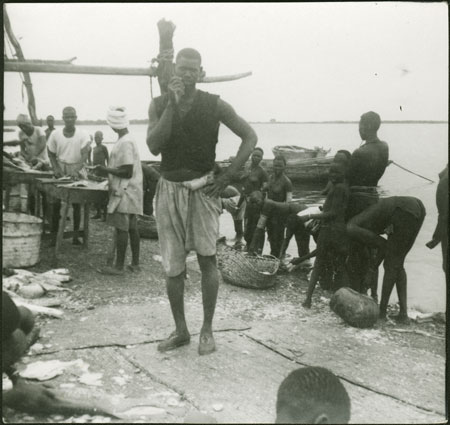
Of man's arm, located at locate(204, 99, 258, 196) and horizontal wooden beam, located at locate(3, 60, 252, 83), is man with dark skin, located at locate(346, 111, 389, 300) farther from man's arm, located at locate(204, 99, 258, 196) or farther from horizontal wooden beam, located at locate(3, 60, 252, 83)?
man's arm, located at locate(204, 99, 258, 196)

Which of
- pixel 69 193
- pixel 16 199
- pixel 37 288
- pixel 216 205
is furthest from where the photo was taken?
pixel 16 199

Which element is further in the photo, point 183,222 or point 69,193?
point 69,193

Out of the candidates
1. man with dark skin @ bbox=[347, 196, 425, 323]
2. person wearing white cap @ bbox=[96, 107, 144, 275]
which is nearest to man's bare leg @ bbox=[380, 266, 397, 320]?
man with dark skin @ bbox=[347, 196, 425, 323]

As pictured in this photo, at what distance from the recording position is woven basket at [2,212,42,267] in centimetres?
577

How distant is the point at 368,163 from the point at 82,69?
3.48 m

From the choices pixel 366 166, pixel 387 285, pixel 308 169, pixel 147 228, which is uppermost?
pixel 366 166

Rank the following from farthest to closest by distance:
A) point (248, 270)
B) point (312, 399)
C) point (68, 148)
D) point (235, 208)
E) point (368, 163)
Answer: point (235, 208), point (68, 148), point (248, 270), point (368, 163), point (312, 399)

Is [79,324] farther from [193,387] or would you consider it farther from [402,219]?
[402,219]

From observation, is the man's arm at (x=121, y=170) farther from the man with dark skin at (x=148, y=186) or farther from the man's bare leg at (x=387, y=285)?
the man with dark skin at (x=148, y=186)

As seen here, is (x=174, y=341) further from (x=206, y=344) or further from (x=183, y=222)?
(x=183, y=222)

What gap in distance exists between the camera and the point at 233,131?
11.5 ft

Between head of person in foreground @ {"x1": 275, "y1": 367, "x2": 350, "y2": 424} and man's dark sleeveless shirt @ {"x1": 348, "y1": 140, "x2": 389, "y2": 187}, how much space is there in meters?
3.29

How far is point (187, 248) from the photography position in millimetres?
3566

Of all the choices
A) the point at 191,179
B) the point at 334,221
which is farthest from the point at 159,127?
the point at 334,221
